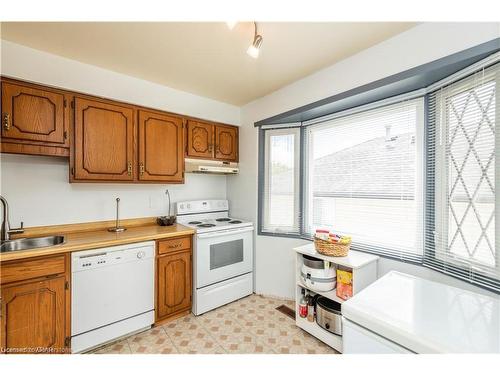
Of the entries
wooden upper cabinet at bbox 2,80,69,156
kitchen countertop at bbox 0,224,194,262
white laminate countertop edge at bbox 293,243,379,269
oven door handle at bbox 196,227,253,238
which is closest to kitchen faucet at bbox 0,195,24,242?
kitchen countertop at bbox 0,224,194,262

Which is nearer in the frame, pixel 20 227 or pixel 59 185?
pixel 20 227

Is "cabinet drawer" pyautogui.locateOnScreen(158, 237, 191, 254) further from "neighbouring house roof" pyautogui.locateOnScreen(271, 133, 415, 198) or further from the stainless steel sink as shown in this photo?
"neighbouring house roof" pyautogui.locateOnScreen(271, 133, 415, 198)

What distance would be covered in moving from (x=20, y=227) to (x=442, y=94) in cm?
348

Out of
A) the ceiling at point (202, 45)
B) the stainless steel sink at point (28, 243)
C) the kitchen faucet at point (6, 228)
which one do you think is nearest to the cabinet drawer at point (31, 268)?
the stainless steel sink at point (28, 243)

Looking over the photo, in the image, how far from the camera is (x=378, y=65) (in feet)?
5.26

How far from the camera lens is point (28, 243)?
70.2 inches

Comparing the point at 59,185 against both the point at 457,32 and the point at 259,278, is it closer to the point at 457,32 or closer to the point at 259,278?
the point at 259,278

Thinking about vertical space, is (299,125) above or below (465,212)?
A: above

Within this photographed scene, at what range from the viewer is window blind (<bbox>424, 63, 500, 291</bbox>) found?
119 centimetres

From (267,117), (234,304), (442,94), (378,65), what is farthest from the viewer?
(267,117)

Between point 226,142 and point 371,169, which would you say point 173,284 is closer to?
point 226,142

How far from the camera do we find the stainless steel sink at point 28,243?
167cm
